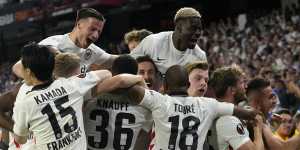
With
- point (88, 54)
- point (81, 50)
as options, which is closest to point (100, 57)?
point (88, 54)

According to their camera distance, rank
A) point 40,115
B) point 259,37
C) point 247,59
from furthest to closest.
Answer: point 259,37, point 247,59, point 40,115

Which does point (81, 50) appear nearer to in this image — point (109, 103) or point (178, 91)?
point (109, 103)

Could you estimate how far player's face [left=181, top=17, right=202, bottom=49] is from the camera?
5379mm

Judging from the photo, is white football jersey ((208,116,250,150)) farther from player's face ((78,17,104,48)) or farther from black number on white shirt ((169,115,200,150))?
player's face ((78,17,104,48))

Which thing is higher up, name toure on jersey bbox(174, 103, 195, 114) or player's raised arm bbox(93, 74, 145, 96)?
player's raised arm bbox(93, 74, 145, 96)

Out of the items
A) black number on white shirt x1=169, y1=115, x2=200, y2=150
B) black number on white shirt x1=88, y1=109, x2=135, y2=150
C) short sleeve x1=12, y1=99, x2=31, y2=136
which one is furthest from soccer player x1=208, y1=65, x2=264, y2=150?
short sleeve x1=12, y1=99, x2=31, y2=136

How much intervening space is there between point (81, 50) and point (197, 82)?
127cm

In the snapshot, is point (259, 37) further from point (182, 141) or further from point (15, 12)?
point (182, 141)

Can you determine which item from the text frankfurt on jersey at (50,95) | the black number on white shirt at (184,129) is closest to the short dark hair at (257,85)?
the black number on white shirt at (184,129)

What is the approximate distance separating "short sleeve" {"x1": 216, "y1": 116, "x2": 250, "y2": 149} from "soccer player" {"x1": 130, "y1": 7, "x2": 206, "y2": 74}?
46.0 inches

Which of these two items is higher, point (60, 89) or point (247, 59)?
point (60, 89)

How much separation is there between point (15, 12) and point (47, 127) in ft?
65.4

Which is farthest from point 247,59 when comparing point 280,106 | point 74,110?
point 74,110

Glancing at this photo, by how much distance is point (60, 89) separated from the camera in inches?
163
